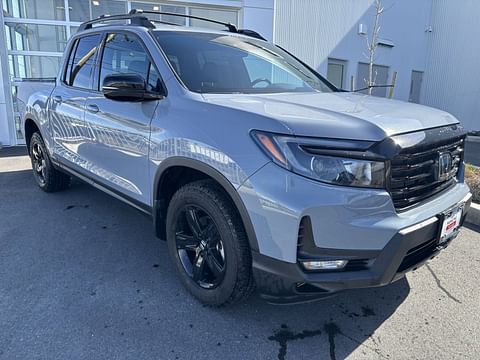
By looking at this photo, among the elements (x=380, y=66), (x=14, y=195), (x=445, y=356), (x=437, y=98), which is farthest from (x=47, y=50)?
(x=437, y=98)

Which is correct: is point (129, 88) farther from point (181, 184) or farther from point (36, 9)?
point (36, 9)

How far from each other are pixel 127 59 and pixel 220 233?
6.04 feet

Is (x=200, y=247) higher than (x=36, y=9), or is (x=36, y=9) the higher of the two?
(x=36, y=9)

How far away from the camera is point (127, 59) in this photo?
3.22 meters

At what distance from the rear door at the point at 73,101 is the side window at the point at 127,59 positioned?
0.29 m

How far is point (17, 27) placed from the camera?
833 centimetres

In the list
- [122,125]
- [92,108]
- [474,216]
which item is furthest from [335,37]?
[122,125]

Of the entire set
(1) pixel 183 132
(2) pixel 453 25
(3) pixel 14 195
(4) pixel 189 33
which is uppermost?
(2) pixel 453 25

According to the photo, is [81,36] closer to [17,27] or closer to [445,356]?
[445,356]

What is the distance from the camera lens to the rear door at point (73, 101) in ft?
12.2

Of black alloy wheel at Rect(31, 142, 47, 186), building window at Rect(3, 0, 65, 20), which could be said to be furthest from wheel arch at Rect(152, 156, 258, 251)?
building window at Rect(3, 0, 65, 20)

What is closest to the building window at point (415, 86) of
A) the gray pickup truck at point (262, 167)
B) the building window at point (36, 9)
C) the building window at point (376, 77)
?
the building window at point (376, 77)

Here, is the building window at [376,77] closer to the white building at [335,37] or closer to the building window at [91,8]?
the white building at [335,37]

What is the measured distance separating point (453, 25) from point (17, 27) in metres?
15.0
